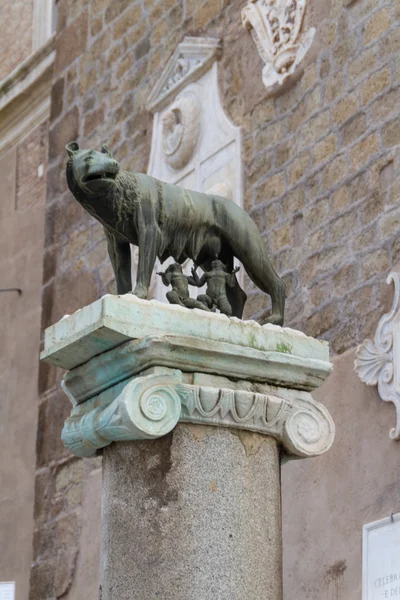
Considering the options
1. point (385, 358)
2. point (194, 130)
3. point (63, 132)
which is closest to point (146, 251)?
point (385, 358)

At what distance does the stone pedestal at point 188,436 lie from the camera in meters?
3.93

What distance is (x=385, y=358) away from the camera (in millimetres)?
6867

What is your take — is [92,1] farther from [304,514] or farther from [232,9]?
[304,514]

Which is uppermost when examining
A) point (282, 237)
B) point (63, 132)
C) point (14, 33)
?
point (14, 33)

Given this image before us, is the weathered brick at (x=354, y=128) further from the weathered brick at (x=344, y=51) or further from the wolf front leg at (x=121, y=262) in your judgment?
the wolf front leg at (x=121, y=262)

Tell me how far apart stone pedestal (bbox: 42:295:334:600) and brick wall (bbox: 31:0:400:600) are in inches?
114

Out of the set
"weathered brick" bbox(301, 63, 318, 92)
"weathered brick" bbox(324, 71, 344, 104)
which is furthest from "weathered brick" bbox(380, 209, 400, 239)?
"weathered brick" bbox(301, 63, 318, 92)

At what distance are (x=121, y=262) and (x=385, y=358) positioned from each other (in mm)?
2448

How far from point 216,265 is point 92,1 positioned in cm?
676

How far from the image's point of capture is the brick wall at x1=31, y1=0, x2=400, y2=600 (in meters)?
7.30

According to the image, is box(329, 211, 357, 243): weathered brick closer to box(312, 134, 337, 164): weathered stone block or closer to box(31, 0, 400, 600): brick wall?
box(31, 0, 400, 600): brick wall

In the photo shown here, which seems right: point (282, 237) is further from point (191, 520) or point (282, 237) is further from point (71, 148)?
point (191, 520)

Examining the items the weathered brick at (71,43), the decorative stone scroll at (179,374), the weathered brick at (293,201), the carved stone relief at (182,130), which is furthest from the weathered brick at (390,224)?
the weathered brick at (71,43)

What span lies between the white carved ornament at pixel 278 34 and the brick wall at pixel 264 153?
3.3 inches
